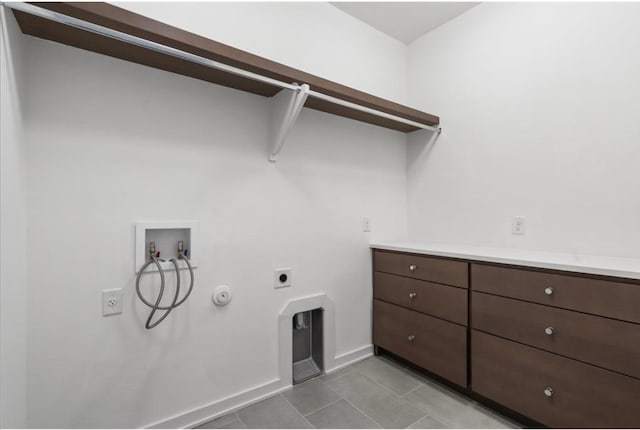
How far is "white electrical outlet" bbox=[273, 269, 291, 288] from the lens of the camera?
184 cm

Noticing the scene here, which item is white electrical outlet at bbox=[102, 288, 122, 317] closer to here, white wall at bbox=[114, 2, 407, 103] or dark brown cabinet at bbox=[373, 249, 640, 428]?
white wall at bbox=[114, 2, 407, 103]

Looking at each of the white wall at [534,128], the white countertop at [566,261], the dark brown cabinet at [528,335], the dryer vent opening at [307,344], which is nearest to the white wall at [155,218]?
the dryer vent opening at [307,344]

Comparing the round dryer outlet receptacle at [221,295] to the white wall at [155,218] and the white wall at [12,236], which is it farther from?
the white wall at [12,236]

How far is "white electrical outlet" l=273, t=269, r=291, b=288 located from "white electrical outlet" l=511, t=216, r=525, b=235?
1.49m

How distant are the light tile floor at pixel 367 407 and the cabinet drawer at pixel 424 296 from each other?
0.46m

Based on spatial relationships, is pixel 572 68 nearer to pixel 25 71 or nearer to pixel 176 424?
pixel 25 71

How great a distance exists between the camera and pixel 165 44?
1216mm

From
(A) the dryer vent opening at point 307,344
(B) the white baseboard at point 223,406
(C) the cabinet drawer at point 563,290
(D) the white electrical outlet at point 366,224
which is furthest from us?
(D) the white electrical outlet at point 366,224

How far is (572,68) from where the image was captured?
5.58 feet

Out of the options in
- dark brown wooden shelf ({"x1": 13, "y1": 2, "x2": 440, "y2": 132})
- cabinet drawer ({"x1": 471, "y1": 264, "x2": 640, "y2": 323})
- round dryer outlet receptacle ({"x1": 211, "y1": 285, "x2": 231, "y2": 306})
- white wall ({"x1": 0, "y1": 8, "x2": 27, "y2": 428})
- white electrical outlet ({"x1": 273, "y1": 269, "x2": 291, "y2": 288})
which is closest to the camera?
white wall ({"x1": 0, "y1": 8, "x2": 27, "y2": 428})

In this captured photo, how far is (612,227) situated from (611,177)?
27cm

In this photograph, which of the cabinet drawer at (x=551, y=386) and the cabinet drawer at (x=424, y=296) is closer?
the cabinet drawer at (x=551, y=386)

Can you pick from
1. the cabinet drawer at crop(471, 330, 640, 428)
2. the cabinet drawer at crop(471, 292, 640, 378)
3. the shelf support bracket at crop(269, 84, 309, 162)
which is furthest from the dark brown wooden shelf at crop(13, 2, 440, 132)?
the cabinet drawer at crop(471, 330, 640, 428)

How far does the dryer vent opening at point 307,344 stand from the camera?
203cm
